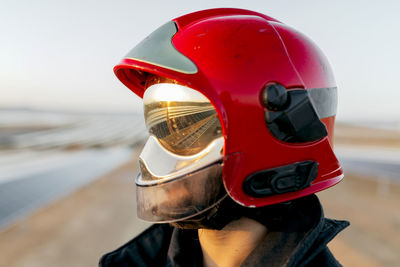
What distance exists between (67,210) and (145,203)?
7.02 meters

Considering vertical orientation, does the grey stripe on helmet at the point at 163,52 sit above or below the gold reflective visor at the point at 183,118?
above

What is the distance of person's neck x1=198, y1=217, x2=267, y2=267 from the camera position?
132cm

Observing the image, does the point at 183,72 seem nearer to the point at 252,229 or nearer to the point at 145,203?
the point at 145,203

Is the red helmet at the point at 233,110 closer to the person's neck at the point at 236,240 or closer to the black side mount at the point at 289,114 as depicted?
the black side mount at the point at 289,114

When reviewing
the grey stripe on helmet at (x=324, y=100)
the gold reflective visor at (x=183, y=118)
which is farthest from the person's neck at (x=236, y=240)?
the grey stripe on helmet at (x=324, y=100)

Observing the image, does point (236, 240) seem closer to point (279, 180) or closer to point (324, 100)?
point (279, 180)

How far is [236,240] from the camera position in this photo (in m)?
1.34

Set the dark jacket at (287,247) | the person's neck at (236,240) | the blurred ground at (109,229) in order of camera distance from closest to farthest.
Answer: the dark jacket at (287,247) → the person's neck at (236,240) → the blurred ground at (109,229)

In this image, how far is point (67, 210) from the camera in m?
7.50

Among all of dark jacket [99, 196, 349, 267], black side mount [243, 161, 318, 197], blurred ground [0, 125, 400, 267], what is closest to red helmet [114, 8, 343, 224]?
black side mount [243, 161, 318, 197]

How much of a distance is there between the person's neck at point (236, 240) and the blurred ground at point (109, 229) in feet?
13.3

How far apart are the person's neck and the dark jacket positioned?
9cm

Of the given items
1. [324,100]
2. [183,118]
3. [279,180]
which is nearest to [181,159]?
[183,118]

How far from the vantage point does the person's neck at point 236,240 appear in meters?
1.32
